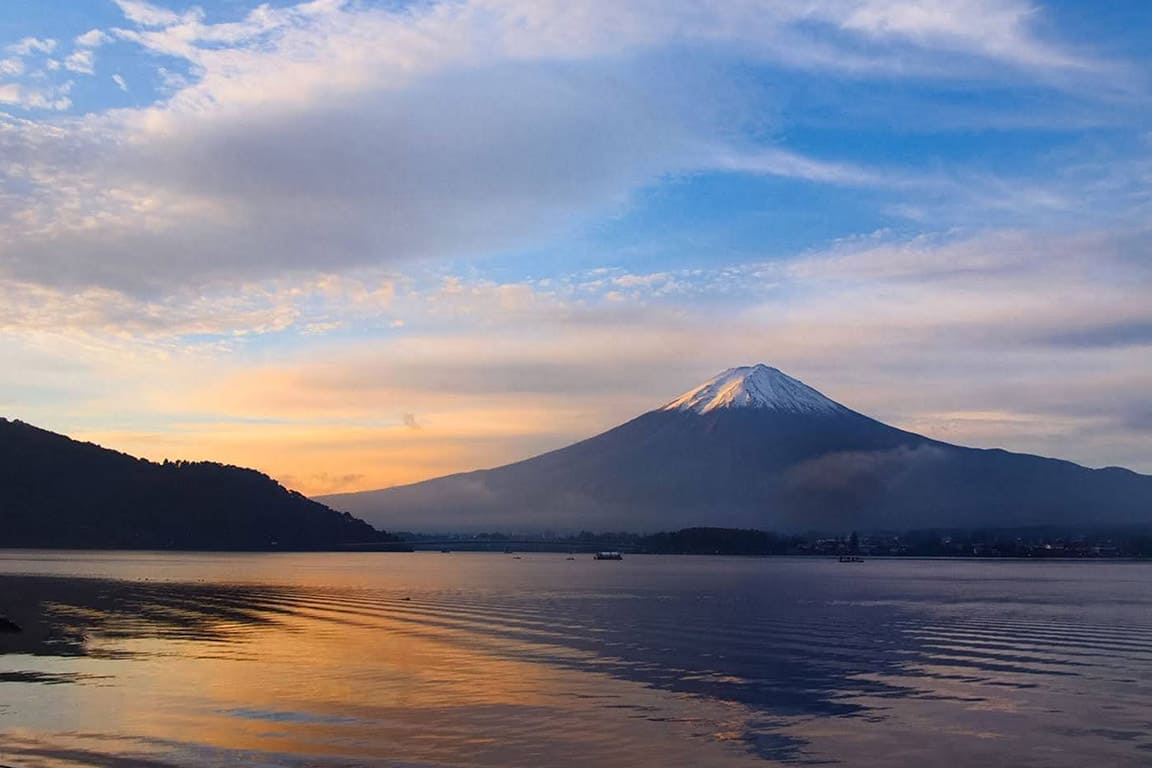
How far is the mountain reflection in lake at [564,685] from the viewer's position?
62.2ft

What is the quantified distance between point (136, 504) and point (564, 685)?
521 ft

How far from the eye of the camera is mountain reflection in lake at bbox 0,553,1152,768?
19.0 meters

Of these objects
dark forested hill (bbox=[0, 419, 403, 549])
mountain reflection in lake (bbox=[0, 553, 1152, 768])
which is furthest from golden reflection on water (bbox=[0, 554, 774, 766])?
dark forested hill (bbox=[0, 419, 403, 549])

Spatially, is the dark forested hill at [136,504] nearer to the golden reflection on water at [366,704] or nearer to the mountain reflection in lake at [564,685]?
the mountain reflection in lake at [564,685]

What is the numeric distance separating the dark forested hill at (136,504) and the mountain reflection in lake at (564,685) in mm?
114400

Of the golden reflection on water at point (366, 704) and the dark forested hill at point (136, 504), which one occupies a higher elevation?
the dark forested hill at point (136, 504)

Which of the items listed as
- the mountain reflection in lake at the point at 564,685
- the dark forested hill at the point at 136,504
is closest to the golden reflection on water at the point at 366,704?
the mountain reflection in lake at the point at 564,685

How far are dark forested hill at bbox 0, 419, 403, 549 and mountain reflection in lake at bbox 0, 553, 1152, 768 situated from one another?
11440 centimetres

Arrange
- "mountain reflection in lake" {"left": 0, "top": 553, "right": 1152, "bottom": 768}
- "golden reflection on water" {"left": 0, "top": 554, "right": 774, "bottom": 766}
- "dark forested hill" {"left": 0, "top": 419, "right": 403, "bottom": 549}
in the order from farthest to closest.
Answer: "dark forested hill" {"left": 0, "top": 419, "right": 403, "bottom": 549} → "mountain reflection in lake" {"left": 0, "top": 553, "right": 1152, "bottom": 768} → "golden reflection on water" {"left": 0, "top": 554, "right": 774, "bottom": 766}

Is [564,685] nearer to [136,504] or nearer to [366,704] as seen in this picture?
[366,704]

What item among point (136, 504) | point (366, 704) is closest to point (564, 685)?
point (366, 704)

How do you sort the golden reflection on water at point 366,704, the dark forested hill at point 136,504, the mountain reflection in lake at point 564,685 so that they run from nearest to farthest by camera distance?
the golden reflection on water at point 366,704, the mountain reflection in lake at point 564,685, the dark forested hill at point 136,504

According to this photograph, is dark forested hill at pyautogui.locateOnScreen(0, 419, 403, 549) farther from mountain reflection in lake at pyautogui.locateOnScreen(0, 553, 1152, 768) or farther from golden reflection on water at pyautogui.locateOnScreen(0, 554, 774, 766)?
golden reflection on water at pyautogui.locateOnScreen(0, 554, 774, 766)

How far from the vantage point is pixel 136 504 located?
168 metres
